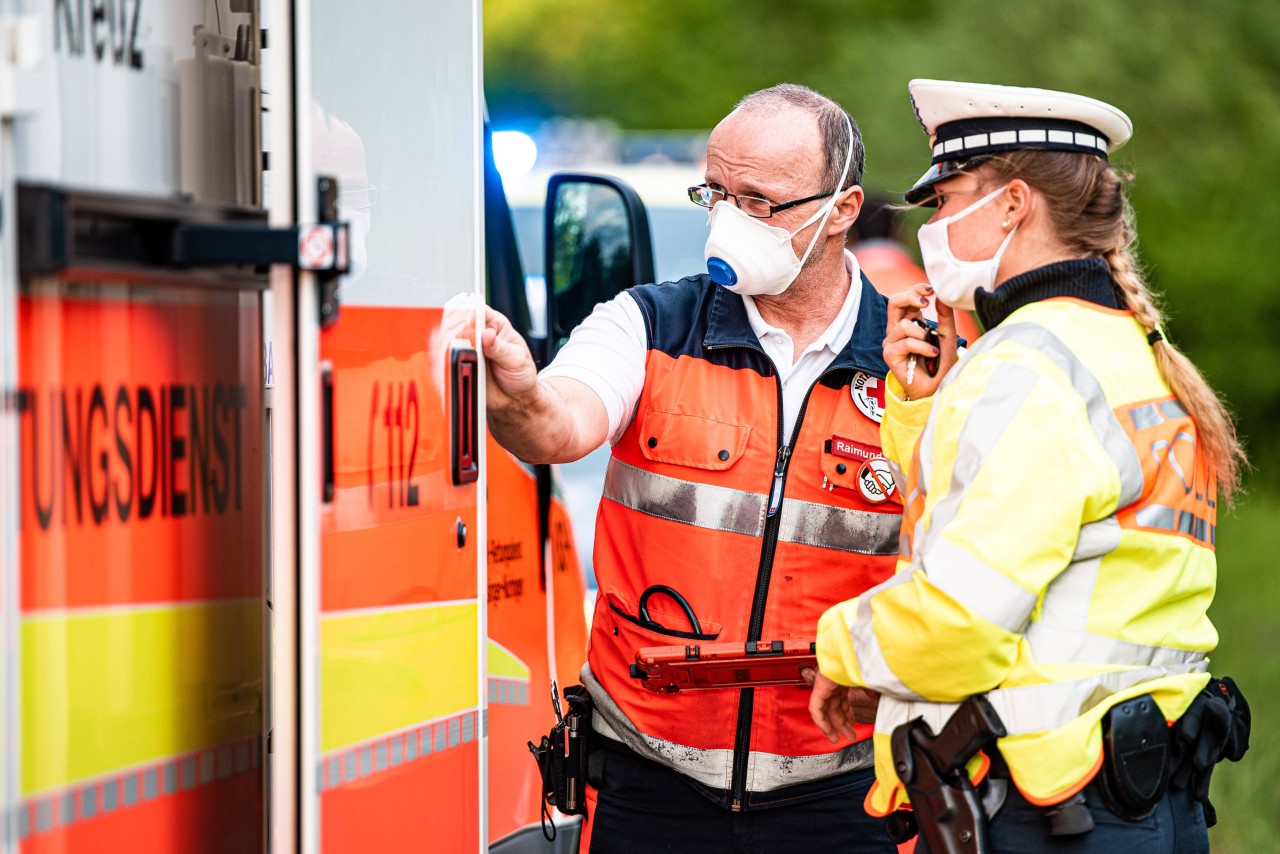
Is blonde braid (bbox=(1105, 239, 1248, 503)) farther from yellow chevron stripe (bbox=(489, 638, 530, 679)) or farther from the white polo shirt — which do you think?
yellow chevron stripe (bbox=(489, 638, 530, 679))

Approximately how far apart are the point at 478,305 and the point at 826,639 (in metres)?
0.74

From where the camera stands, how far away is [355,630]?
6.50ft

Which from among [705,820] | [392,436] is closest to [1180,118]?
[705,820]

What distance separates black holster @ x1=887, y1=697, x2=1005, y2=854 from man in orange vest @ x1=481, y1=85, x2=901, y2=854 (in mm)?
566

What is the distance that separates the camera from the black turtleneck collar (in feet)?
7.38

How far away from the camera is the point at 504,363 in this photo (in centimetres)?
242

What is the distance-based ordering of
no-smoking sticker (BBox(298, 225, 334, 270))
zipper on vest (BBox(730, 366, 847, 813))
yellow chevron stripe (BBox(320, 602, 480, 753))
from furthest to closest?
zipper on vest (BBox(730, 366, 847, 813))
yellow chevron stripe (BBox(320, 602, 480, 753))
no-smoking sticker (BBox(298, 225, 334, 270))

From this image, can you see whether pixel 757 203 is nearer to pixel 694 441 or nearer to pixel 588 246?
pixel 694 441

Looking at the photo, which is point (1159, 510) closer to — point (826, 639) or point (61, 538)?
point (826, 639)

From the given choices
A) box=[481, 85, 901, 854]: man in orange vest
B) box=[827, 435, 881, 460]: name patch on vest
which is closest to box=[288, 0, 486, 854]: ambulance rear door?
box=[481, 85, 901, 854]: man in orange vest

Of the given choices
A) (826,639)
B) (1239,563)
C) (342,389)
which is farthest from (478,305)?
(1239,563)

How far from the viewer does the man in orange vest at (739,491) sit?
2.73m

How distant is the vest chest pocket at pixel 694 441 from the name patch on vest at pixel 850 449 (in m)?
0.15

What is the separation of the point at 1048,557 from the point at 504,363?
35.8 inches
